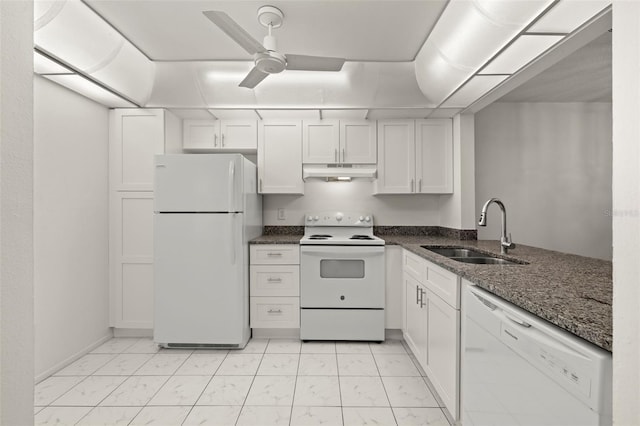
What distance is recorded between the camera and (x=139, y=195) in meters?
2.97

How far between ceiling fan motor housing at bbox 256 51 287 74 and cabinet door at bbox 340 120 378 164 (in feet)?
4.78

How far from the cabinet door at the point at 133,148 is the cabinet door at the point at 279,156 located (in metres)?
0.98

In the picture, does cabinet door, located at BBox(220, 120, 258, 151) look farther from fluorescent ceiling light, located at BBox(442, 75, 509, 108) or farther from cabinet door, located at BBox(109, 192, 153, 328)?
fluorescent ceiling light, located at BBox(442, 75, 509, 108)

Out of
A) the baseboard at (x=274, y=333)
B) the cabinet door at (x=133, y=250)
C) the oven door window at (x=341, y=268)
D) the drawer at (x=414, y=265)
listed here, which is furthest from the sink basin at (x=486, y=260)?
the cabinet door at (x=133, y=250)

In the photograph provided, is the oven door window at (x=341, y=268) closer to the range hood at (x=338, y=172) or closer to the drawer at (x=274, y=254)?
the drawer at (x=274, y=254)

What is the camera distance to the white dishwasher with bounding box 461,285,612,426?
824 mm

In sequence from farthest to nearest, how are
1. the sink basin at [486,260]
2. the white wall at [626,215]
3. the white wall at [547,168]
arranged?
the white wall at [547,168]
the sink basin at [486,260]
the white wall at [626,215]

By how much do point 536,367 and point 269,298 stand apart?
2.28 metres

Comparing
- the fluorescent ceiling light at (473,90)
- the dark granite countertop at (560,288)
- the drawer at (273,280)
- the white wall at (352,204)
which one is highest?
the fluorescent ceiling light at (473,90)

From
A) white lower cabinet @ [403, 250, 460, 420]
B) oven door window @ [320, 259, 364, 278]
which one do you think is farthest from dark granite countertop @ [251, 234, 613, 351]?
oven door window @ [320, 259, 364, 278]

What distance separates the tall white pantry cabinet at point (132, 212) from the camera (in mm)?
2967

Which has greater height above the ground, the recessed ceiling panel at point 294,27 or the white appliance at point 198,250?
the recessed ceiling panel at point 294,27

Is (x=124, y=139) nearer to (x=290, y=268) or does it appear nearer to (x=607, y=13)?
(x=290, y=268)

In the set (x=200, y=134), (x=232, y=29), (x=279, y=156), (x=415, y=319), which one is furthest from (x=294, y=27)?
(x=415, y=319)
